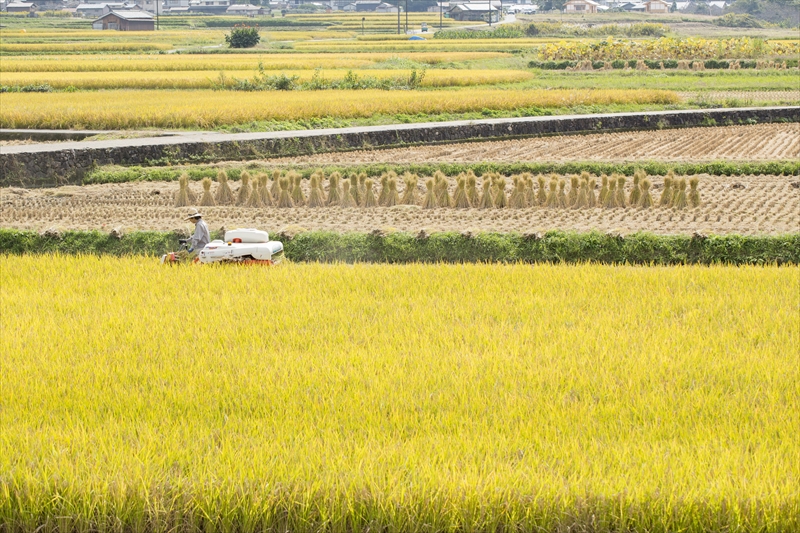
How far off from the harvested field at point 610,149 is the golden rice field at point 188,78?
1211cm

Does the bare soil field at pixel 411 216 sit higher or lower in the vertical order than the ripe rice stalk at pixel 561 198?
lower

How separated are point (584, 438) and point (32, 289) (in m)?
5.45

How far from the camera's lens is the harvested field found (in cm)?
1912

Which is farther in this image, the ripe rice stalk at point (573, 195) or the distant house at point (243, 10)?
the distant house at point (243, 10)

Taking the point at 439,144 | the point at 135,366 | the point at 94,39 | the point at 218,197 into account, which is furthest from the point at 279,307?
the point at 94,39

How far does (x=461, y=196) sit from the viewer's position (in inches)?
547

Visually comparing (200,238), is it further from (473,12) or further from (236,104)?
(473,12)

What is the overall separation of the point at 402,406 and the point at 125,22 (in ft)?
259

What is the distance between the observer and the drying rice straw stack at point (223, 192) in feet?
46.8

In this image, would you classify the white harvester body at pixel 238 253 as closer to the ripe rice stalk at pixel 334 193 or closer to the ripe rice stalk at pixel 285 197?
the ripe rice stalk at pixel 285 197

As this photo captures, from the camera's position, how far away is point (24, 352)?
604 cm

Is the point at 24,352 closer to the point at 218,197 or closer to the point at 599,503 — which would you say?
the point at 599,503

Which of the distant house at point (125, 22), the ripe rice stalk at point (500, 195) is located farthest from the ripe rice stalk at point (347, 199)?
the distant house at point (125, 22)

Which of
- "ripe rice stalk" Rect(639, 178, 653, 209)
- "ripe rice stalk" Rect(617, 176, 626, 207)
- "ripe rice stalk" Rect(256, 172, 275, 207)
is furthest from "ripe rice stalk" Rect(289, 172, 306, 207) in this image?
"ripe rice stalk" Rect(639, 178, 653, 209)
